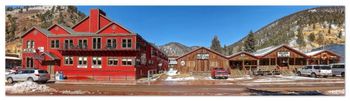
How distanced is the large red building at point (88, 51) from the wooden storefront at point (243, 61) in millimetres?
11470

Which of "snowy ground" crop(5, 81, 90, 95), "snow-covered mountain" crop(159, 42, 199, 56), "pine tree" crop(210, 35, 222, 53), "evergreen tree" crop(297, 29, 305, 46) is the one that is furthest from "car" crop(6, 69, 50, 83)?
"evergreen tree" crop(297, 29, 305, 46)

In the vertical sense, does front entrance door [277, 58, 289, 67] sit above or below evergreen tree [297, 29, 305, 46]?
below

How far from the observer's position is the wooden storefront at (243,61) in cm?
4328

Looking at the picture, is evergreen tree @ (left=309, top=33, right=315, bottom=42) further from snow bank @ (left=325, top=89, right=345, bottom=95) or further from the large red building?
the large red building

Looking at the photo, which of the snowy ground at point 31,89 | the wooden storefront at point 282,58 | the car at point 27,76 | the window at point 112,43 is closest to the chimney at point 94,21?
the window at point 112,43

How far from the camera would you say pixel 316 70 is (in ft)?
129

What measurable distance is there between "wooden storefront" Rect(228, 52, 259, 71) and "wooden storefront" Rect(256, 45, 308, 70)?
694 mm

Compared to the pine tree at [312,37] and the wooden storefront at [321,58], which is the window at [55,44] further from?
the pine tree at [312,37]

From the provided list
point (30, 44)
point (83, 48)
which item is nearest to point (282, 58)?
point (83, 48)

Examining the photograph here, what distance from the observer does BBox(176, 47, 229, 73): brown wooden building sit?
137ft

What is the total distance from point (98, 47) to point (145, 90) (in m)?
8.26

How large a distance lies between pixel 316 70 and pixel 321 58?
318 centimetres
